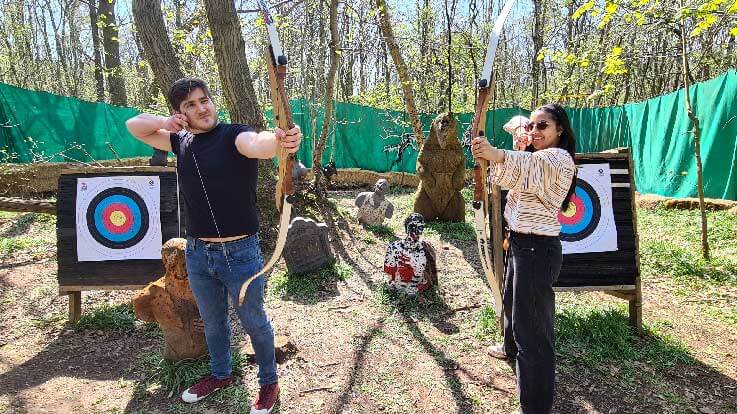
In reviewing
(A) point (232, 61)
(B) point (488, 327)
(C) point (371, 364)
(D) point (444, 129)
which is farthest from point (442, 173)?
(C) point (371, 364)

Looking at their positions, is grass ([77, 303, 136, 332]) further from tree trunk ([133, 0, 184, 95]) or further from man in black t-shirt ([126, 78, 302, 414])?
tree trunk ([133, 0, 184, 95])

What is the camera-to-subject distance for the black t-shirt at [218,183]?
2.04 metres

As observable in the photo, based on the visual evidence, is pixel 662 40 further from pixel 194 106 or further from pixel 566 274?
pixel 194 106

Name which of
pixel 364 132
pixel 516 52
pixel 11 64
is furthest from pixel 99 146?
pixel 516 52

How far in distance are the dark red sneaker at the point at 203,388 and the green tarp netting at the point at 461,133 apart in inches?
209

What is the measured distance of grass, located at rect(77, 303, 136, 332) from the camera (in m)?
3.47

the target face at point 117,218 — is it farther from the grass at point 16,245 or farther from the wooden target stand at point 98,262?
the grass at point 16,245

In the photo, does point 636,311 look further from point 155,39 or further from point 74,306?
point 155,39

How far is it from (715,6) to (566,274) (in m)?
2.91

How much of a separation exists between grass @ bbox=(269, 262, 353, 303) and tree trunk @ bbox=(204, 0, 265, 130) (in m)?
1.84

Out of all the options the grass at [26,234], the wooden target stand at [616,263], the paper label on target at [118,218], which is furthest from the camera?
the grass at [26,234]

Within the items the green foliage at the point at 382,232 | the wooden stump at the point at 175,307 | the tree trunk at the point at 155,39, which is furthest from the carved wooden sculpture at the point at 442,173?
the wooden stump at the point at 175,307

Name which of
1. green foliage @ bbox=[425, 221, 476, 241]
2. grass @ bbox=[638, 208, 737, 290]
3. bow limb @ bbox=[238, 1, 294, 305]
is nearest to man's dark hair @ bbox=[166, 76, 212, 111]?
bow limb @ bbox=[238, 1, 294, 305]

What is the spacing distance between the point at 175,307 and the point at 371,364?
1231 millimetres
